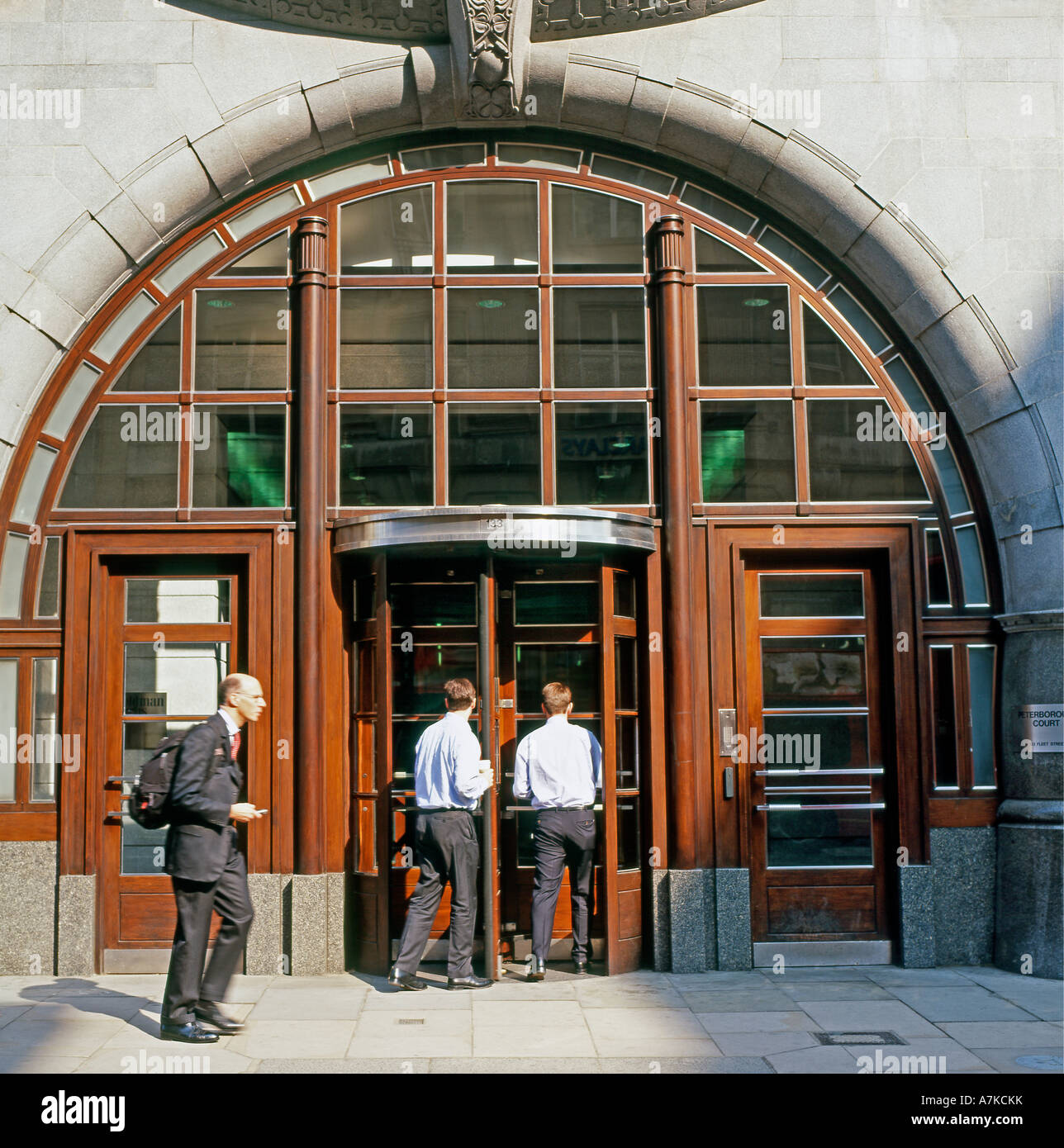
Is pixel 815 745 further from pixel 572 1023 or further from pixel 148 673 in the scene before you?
pixel 148 673

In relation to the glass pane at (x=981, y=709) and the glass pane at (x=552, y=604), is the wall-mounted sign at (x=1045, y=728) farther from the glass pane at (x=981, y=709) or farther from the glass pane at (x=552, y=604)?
the glass pane at (x=552, y=604)

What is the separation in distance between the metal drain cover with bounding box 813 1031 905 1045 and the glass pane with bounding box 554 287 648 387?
4916mm

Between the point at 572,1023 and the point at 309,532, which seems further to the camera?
the point at 309,532

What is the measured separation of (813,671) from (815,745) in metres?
0.57

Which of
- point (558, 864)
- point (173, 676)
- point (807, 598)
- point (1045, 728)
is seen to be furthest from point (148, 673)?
point (1045, 728)

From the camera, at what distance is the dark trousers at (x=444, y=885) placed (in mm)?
8305

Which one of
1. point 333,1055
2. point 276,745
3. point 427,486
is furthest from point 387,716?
point 333,1055

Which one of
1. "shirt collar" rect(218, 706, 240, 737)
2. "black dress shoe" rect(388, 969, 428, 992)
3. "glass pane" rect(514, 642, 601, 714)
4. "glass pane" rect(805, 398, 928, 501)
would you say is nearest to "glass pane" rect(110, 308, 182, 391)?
"shirt collar" rect(218, 706, 240, 737)

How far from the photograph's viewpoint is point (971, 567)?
373 inches

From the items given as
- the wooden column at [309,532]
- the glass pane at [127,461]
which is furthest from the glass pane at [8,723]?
the wooden column at [309,532]

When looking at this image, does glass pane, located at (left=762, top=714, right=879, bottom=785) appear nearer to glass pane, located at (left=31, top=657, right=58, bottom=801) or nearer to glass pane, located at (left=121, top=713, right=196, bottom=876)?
glass pane, located at (left=121, top=713, right=196, bottom=876)

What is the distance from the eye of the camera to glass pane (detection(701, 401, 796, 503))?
9.39 m

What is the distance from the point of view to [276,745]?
9008mm

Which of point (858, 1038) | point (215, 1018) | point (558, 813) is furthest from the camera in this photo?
point (558, 813)
